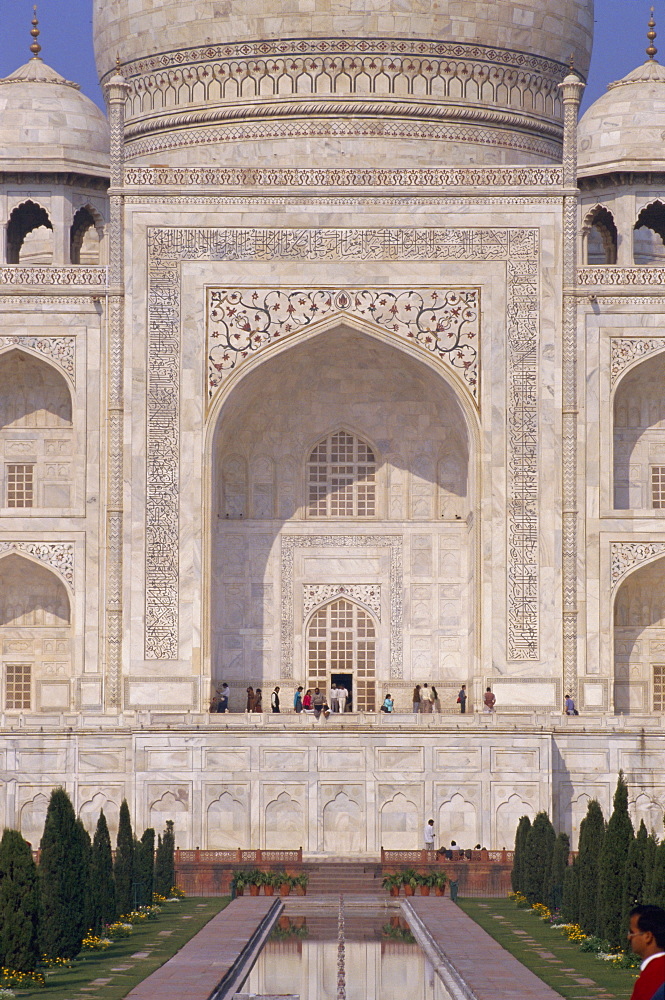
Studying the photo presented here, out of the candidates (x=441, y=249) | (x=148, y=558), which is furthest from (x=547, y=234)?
(x=148, y=558)

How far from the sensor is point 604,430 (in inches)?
765

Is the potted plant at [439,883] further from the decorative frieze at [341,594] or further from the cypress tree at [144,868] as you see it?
the decorative frieze at [341,594]

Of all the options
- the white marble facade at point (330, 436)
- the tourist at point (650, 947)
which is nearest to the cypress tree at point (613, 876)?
the white marble facade at point (330, 436)

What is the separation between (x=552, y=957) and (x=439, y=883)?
4.01 meters

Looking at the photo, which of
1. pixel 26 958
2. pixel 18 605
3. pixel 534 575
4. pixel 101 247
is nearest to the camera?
pixel 26 958

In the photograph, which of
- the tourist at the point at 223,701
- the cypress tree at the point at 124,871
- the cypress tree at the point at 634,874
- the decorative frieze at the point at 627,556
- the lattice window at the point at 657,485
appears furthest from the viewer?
the lattice window at the point at 657,485

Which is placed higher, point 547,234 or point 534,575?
point 547,234

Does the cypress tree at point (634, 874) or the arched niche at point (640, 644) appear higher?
the arched niche at point (640, 644)

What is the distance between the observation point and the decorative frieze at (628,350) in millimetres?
19484

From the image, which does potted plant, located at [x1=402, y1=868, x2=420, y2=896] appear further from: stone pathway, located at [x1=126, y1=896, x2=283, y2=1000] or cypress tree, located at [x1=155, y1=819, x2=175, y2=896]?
cypress tree, located at [x1=155, y1=819, x2=175, y2=896]

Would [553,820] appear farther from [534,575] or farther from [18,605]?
[18,605]

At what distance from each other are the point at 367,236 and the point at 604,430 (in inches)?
120

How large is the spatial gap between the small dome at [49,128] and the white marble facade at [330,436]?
35 millimetres

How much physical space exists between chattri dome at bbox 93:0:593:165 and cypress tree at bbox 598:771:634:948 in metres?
10.7
